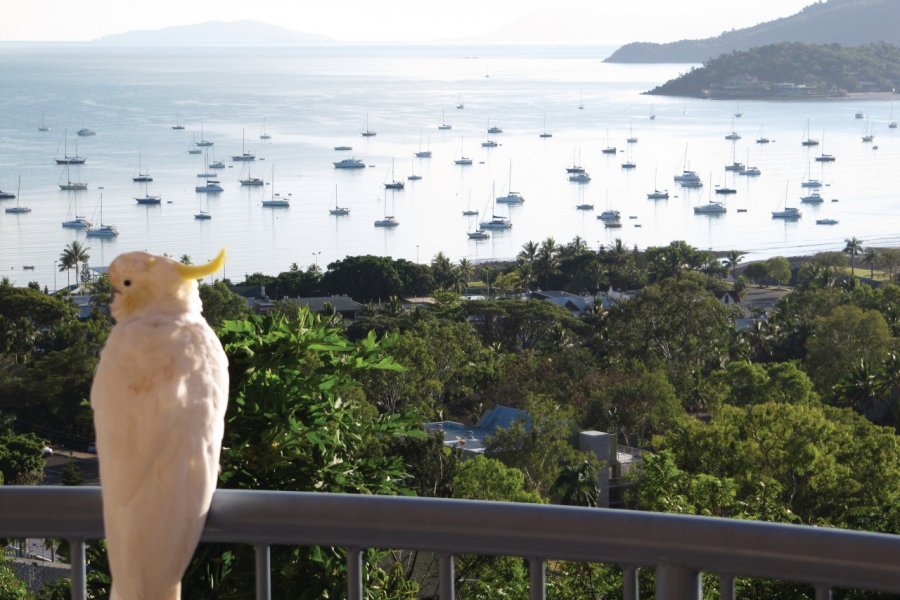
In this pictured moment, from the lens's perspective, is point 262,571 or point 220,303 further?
point 220,303

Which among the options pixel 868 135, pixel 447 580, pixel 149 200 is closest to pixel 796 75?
pixel 868 135

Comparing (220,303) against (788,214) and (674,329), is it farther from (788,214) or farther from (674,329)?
(788,214)

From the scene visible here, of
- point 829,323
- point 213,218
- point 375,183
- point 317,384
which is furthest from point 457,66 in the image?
point 317,384

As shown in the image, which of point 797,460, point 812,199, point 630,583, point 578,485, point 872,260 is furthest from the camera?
point 812,199

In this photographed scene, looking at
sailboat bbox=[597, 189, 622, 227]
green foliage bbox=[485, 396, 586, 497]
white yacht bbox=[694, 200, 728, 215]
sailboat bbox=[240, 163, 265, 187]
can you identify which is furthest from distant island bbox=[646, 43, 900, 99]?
green foliage bbox=[485, 396, 586, 497]

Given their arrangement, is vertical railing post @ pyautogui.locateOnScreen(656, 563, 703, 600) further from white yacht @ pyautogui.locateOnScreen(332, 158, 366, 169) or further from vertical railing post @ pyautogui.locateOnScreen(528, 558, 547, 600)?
white yacht @ pyautogui.locateOnScreen(332, 158, 366, 169)

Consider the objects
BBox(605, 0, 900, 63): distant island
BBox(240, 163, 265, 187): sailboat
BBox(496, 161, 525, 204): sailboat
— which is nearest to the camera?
BBox(496, 161, 525, 204): sailboat

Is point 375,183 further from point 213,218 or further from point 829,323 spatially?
point 829,323
